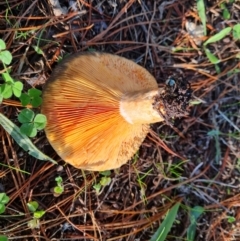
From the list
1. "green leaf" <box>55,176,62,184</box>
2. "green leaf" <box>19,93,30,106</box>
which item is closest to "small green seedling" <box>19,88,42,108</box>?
"green leaf" <box>19,93,30,106</box>

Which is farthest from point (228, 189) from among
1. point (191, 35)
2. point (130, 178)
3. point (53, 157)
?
point (53, 157)

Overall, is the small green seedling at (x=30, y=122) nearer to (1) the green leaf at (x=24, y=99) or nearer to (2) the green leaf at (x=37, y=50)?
(1) the green leaf at (x=24, y=99)

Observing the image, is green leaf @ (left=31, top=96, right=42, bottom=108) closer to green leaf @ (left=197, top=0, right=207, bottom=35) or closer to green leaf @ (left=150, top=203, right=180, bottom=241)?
green leaf @ (left=150, top=203, right=180, bottom=241)

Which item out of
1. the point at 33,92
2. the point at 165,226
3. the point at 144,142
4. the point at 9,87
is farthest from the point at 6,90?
the point at 165,226

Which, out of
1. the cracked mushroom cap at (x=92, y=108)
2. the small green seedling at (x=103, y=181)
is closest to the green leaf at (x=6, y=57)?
the cracked mushroom cap at (x=92, y=108)

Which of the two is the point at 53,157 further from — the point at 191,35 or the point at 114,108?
the point at 191,35
